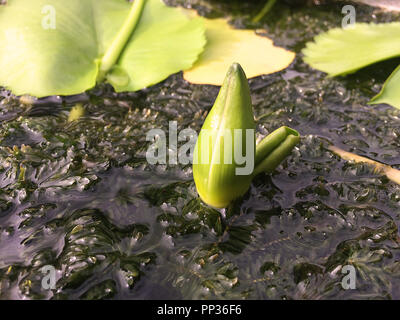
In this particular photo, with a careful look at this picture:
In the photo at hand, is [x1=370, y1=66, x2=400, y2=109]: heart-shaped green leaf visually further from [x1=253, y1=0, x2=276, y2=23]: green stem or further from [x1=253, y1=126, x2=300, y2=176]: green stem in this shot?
[x1=253, y1=0, x2=276, y2=23]: green stem

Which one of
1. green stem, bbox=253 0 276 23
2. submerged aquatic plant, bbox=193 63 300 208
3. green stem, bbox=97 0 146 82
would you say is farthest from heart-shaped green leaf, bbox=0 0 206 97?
submerged aquatic plant, bbox=193 63 300 208

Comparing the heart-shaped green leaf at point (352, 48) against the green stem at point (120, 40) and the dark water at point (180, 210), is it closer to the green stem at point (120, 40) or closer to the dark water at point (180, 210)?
the dark water at point (180, 210)

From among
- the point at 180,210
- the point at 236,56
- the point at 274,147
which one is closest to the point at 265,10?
the point at 236,56

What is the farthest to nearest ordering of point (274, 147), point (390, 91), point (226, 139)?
point (390, 91) → point (274, 147) → point (226, 139)

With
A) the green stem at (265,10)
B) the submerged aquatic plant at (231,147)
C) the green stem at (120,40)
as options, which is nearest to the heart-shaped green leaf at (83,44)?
the green stem at (120,40)

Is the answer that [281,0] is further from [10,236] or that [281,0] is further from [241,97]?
[10,236]

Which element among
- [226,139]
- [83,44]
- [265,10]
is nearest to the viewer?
[226,139]

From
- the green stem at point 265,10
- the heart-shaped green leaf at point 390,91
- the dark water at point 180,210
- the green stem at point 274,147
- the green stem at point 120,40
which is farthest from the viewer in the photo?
the green stem at point 265,10

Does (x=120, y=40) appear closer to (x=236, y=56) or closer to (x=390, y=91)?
(x=236, y=56)

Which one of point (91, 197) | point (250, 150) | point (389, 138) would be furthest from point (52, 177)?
point (389, 138)
